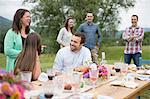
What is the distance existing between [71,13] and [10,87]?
8.16 meters

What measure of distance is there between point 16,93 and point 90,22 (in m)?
4.73

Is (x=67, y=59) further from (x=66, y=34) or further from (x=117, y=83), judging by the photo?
(x=66, y=34)

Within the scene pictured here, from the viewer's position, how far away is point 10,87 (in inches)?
34.8

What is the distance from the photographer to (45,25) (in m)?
9.06

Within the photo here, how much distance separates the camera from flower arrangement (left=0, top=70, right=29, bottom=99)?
2.85 ft

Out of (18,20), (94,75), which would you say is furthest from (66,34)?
(94,75)

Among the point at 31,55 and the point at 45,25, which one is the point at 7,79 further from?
the point at 45,25

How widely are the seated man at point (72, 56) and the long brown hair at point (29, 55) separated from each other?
0.67 metres

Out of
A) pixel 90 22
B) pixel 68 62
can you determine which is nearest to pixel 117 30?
pixel 90 22

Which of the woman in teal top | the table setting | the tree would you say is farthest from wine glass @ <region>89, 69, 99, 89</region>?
the tree

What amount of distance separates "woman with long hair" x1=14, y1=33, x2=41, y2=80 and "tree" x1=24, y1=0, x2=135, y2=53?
6.43 meters

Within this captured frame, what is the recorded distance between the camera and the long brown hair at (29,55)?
7.52 feet

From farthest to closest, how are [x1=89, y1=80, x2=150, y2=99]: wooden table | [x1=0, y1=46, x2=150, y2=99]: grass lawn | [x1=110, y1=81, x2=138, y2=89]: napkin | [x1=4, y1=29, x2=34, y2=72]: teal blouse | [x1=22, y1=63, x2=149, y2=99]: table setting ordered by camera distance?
[x1=0, y1=46, x2=150, y2=99]: grass lawn
[x1=4, y1=29, x2=34, y2=72]: teal blouse
[x1=110, y1=81, x2=138, y2=89]: napkin
[x1=89, y1=80, x2=150, y2=99]: wooden table
[x1=22, y1=63, x2=149, y2=99]: table setting

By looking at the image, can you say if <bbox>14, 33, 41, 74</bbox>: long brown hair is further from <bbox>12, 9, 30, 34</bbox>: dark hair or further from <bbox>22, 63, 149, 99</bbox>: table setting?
<bbox>12, 9, 30, 34</bbox>: dark hair
